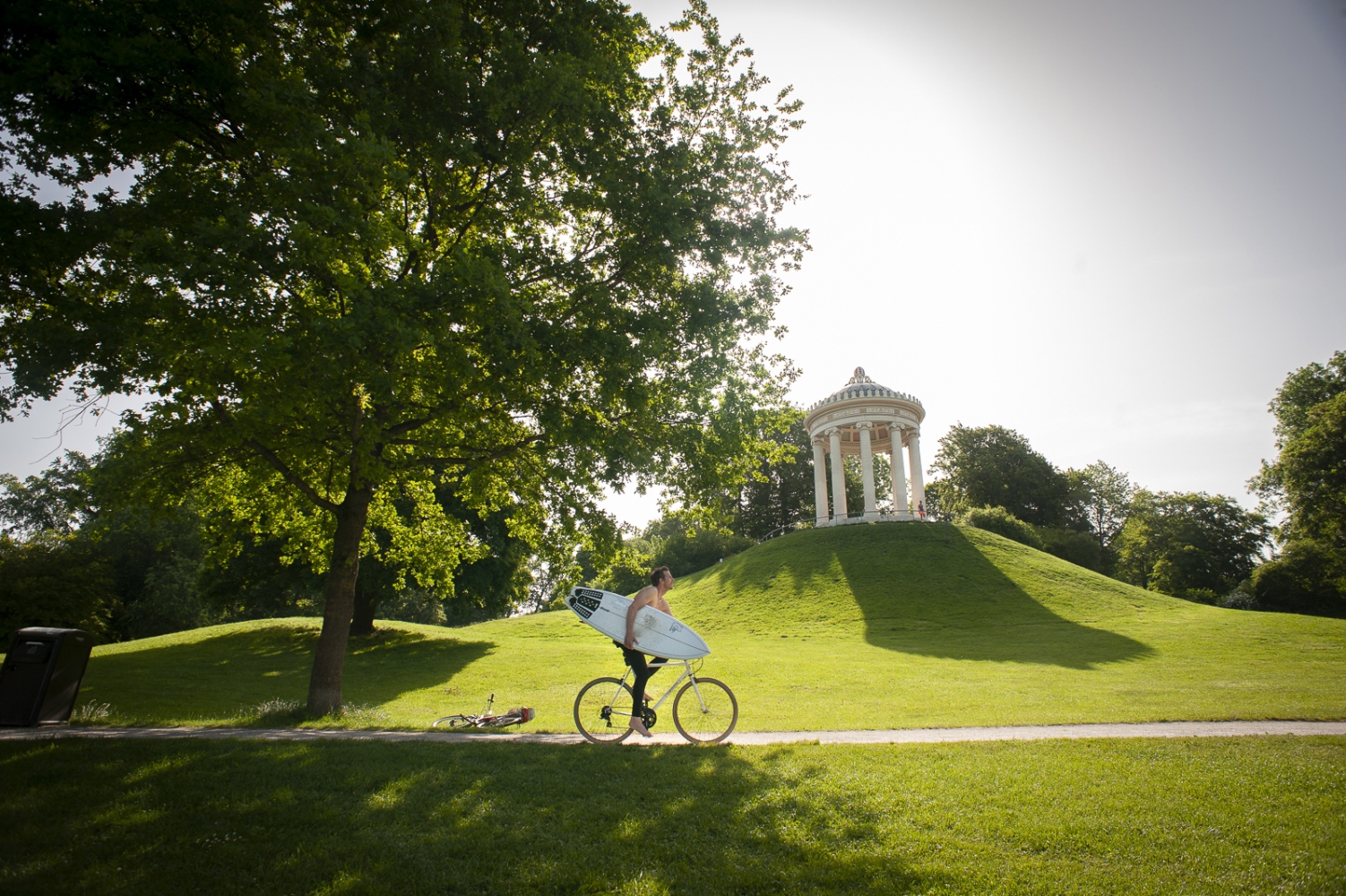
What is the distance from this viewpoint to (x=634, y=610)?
7.68 m

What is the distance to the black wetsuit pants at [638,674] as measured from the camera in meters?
7.65

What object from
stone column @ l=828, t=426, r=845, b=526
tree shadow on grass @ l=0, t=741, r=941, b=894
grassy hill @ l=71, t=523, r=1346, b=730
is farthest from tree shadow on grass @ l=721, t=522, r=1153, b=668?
tree shadow on grass @ l=0, t=741, r=941, b=894

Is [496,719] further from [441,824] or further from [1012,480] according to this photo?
[1012,480]

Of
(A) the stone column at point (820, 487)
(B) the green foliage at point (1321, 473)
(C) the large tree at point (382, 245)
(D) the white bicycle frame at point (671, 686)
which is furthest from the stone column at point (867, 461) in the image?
(D) the white bicycle frame at point (671, 686)

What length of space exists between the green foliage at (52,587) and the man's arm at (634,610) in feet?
105

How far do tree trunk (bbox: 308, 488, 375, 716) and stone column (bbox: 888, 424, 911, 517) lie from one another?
36.8 meters

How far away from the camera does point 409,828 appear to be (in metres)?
4.70

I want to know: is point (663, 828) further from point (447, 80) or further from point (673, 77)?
Answer: point (673, 77)

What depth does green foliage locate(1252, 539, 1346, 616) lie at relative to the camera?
37.9 meters

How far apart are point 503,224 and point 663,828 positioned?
929cm

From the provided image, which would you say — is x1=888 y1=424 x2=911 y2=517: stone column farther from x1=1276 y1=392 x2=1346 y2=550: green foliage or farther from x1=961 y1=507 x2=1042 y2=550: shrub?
x1=1276 y1=392 x2=1346 y2=550: green foliage

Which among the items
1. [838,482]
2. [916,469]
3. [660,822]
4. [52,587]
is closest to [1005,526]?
[916,469]

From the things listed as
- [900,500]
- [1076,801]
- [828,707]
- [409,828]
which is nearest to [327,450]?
[409,828]

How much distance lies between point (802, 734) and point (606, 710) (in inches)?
126
